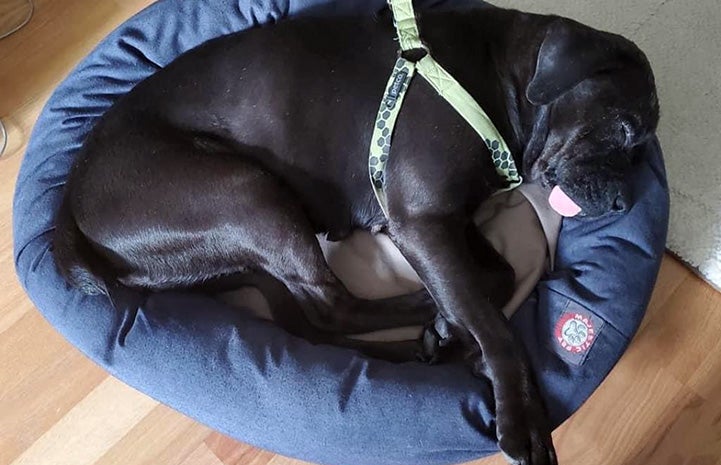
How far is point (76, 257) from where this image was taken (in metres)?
1.70

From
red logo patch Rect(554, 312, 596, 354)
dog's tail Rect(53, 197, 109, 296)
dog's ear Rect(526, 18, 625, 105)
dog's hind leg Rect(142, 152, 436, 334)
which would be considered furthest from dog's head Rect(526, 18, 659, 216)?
dog's tail Rect(53, 197, 109, 296)

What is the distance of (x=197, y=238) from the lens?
67.6 inches

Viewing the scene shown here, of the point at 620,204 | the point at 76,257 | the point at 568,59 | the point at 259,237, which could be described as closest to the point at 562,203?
the point at 620,204

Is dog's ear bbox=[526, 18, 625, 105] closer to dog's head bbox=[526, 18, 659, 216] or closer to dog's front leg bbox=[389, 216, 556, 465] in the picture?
dog's head bbox=[526, 18, 659, 216]

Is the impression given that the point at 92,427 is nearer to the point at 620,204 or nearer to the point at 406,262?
the point at 406,262

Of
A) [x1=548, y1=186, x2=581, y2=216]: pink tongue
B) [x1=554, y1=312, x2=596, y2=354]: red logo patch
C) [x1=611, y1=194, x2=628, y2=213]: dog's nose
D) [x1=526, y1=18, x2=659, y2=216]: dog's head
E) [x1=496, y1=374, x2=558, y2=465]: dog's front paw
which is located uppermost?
[x1=526, y1=18, x2=659, y2=216]: dog's head

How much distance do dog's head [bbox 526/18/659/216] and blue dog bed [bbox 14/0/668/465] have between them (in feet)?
0.45

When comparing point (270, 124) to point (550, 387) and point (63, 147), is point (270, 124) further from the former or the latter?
point (550, 387)

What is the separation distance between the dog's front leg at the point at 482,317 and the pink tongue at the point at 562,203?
200 mm

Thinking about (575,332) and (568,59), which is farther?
(575,332)

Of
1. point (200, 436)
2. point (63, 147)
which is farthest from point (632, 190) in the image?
point (63, 147)

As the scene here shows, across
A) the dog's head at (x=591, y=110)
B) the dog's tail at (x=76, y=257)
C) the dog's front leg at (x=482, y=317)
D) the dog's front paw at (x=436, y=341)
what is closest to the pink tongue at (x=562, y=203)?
the dog's head at (x=591, y=110)

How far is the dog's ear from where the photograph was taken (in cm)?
155

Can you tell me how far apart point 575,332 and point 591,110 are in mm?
449
